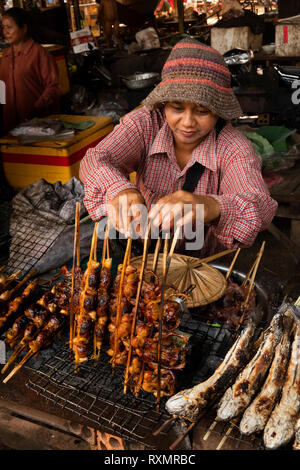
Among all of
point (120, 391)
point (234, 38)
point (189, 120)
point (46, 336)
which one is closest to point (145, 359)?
point (120, 391)

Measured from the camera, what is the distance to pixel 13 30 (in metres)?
5.24

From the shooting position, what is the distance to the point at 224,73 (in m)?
2.36

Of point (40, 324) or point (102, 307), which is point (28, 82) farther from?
point (102, 307)

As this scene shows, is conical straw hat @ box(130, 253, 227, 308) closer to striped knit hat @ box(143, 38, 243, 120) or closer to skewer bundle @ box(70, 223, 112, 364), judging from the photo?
skewer bundle @ box(70, 223, 112, 364)

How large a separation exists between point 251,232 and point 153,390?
0.95 metres

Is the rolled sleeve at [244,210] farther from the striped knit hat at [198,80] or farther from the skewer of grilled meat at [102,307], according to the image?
the skewer of grilled meat at [102,307]

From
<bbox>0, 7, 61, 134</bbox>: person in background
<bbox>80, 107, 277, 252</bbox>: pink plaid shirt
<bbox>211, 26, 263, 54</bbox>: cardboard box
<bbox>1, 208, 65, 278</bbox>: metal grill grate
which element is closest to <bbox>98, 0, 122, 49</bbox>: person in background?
<bbox>211, 26, 263, 54</bbox>: cardboard box

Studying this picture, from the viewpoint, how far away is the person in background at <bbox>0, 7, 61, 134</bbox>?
17.8 feet

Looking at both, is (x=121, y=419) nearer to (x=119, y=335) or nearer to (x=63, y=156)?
(x=119, y=335)

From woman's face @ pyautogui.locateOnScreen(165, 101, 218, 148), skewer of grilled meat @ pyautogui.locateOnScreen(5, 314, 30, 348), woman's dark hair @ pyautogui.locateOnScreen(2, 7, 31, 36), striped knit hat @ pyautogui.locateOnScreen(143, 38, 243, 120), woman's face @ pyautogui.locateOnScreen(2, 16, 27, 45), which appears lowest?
skewer of grilled meat @ pyautogui.locateOnScreen(5, 314, 30, 348)

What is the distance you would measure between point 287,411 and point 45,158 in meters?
4.10

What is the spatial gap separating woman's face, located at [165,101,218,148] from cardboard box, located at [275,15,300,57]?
4.46m
